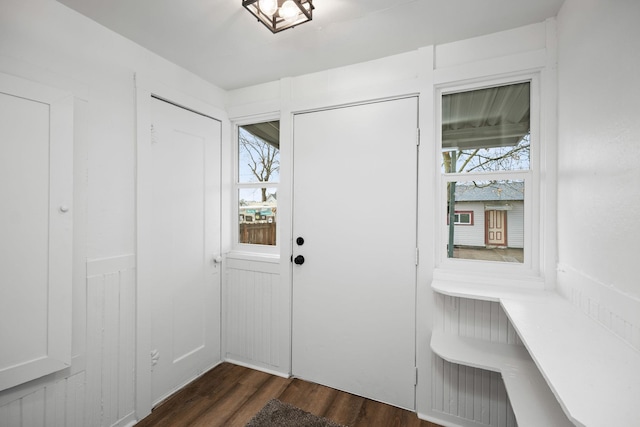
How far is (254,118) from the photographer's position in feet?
8.29

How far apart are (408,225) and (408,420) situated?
128 centimetres

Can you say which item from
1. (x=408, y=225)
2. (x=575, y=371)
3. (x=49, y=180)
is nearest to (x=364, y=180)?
(x=408, y=225)

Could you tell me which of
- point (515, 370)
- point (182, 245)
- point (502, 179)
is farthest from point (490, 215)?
point (182, 245)

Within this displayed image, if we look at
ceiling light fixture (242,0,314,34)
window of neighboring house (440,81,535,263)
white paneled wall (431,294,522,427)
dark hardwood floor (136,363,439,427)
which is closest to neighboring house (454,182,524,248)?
window of neighboring house (440,81,535,263)

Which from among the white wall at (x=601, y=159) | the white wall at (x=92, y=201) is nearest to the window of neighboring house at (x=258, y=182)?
the white wall at (x=92, y=201)

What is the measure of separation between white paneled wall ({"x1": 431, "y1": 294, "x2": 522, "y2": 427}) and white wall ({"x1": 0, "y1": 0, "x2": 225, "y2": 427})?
6.64 feet

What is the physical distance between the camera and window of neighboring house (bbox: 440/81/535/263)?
69.1 inches

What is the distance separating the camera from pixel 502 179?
178 cm

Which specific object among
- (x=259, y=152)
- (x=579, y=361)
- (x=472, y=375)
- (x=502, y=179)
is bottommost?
(x=472, y=375)

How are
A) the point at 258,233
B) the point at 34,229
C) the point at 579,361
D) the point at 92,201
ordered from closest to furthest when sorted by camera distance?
the point at 579,361 < the point at 34,229 < the point at 92,201 < the point at 258,233

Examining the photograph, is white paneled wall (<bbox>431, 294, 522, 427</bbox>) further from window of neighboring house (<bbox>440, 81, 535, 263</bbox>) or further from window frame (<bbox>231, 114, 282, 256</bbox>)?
window frame (<bbox>231, 114, 282, 256</bbox>)

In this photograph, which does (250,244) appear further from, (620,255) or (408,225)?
(620,255)

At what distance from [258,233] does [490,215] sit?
1.84 m

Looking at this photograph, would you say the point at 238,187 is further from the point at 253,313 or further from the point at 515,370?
the point at 515,370
